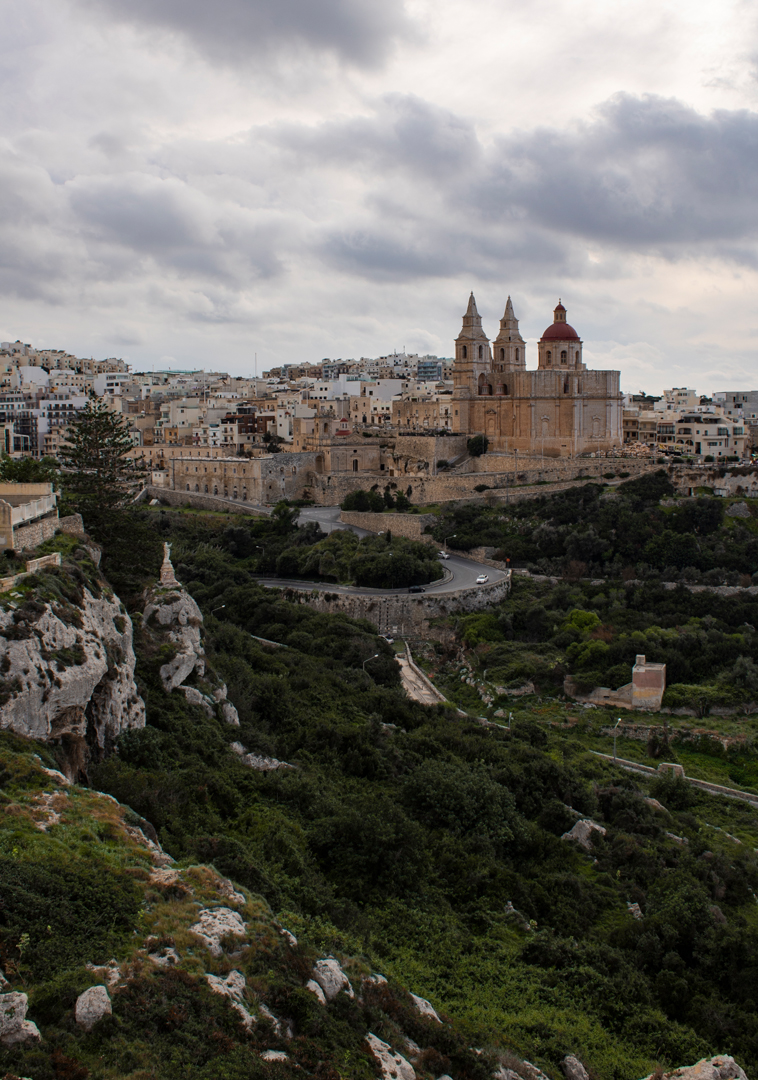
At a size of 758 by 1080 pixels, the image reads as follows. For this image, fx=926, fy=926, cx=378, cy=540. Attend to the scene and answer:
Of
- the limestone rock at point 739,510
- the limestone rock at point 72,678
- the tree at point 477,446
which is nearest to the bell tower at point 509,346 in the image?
Result: the tree at point 477,446

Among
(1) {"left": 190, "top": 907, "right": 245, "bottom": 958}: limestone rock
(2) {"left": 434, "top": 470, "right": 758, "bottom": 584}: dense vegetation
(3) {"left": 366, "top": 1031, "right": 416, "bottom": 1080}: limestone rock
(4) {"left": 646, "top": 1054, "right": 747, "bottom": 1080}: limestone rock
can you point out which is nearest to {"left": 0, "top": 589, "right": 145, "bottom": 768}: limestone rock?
(1) {"left": 190, "top": 907, "right": 245, "bottom": 958}: limestone rock

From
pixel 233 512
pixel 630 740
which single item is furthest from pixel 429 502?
pixel 630 740

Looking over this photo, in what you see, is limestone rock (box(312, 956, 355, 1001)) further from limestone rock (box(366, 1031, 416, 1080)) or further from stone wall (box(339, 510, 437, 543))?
stone wall (box(339, 510, 437, 543))

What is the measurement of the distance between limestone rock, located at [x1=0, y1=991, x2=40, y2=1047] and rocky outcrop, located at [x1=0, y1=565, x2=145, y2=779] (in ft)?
15.4

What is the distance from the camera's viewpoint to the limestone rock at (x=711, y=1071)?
10727 mm

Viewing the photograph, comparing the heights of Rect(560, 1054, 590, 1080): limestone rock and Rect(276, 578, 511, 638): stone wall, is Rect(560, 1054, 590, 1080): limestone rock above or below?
below

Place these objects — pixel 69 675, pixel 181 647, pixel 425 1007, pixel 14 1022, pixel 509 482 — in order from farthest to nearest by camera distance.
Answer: pixel 509 482 < pixel 181 647 < pixel 69 675 < pixel 425 1007 < pixel 14 1022

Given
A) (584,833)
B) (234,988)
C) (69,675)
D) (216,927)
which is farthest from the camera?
(584,833)

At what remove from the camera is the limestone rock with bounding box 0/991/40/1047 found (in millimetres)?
7465

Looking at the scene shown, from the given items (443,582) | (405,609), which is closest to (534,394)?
(443,582)

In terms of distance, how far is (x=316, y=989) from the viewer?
32.0 feet

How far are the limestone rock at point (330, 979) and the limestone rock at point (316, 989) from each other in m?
0.08

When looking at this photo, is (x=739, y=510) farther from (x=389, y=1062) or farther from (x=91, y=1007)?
(x=91, y=1007)

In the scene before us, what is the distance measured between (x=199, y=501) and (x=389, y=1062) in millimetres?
49181
